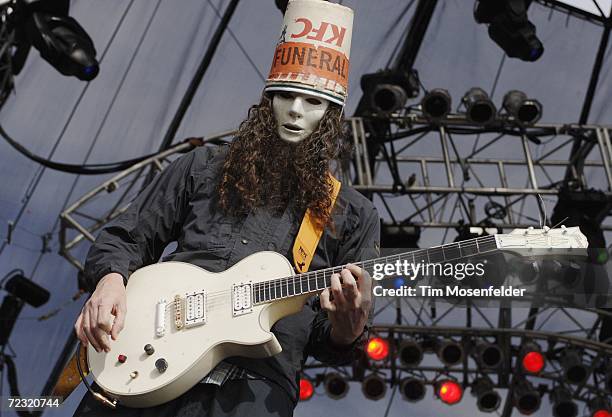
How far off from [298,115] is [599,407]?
6.47 meters

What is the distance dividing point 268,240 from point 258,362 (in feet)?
0.99

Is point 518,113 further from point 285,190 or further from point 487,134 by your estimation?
point 285,190

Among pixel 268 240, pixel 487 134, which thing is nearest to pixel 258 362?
pixel 268 240

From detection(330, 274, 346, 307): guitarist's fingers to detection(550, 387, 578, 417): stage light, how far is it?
656cm

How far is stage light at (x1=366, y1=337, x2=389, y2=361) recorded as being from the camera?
7.63 m

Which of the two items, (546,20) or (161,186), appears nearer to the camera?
(161,186)

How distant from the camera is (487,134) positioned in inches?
283

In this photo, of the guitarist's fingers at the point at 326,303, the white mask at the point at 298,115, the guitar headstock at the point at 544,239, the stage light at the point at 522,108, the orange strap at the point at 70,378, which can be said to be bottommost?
the orange strap at the point at 70,378

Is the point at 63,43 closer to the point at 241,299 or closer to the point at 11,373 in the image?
the point at 11,373

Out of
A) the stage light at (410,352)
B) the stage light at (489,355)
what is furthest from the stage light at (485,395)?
the stage light at (410,352)

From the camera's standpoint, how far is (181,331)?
1.83 meters

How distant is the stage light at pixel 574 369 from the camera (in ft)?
25.1

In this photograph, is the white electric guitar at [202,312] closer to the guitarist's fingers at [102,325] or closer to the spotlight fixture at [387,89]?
the guitarist's fingers at [102,325]

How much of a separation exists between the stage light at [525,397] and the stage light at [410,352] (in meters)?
0.99
